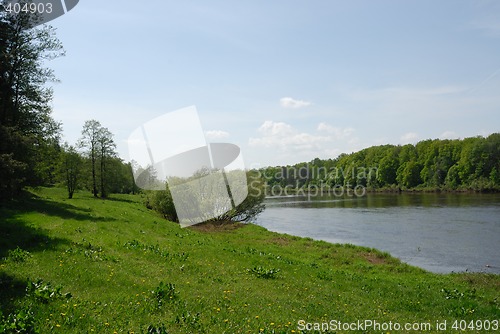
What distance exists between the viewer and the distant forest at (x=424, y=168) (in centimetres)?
10900

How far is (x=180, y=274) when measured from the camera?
13.3 meters

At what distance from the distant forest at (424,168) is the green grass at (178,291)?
7011 cm


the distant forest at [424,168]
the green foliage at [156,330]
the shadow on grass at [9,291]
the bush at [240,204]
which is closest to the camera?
the green foliage at [156,330]

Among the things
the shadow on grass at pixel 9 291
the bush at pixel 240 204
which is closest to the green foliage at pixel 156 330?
the shadow on grass at pixel 9 291

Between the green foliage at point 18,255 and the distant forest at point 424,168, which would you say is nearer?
the green foliage at point 18,255

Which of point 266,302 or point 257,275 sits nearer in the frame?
point 266,302

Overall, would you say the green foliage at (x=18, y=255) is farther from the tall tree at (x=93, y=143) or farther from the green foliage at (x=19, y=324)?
the tall tree at (x=93, y=143)

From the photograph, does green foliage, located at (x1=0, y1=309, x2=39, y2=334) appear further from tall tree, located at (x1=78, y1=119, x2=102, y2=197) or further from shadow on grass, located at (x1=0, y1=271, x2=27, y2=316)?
tall tree, located at (x1=78, y1=119, x2=102, y2=197)

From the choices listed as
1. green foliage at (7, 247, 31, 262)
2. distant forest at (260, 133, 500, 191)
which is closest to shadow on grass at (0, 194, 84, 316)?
green foliage at (7, 247, 31, 262)

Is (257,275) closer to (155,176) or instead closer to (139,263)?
(139,263)

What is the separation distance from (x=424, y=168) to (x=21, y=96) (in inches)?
4889

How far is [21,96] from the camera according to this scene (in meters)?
31.1

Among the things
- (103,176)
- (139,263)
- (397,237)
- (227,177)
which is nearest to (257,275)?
(139,263)

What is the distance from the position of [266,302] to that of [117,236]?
1086 centimetres
